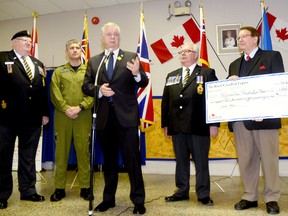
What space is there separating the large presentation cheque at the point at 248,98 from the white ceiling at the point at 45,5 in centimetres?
328

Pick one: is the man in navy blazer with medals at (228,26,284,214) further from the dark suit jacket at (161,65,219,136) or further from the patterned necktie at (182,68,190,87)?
the patterned necktie at (182,68,190,87)

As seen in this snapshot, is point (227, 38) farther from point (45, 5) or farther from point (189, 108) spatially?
point (45, 5)

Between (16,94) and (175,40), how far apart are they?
120 inches

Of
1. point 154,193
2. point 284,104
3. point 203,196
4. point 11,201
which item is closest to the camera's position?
point 284,104

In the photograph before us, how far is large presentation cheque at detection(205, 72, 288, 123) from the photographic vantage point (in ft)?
7.88

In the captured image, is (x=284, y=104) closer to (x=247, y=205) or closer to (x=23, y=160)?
(x=247, y=205)

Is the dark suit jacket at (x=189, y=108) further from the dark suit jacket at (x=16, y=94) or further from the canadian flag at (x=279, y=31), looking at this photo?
the canadian flag at (x=279, y=31)

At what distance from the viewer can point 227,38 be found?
484cm

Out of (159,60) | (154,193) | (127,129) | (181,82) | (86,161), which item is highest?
(159,60)

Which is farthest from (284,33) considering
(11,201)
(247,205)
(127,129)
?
(11,201)

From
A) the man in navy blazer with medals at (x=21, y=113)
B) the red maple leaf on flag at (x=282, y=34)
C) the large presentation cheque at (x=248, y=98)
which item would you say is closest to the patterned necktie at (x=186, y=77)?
the large presentation cheque at (x=248, y=98)

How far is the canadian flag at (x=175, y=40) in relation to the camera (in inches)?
197

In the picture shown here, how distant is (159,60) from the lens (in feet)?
16.9

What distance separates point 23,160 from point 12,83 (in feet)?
2.71
